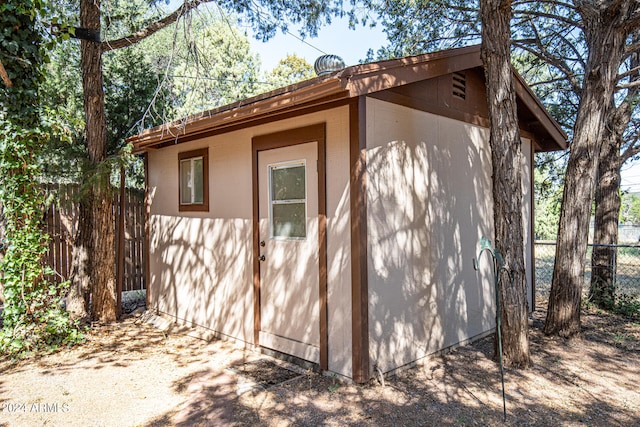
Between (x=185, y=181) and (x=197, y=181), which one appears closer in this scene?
(x=197, y=181)

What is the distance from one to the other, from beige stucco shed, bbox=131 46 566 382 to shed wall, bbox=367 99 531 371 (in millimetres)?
17

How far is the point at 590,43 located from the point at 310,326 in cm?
463

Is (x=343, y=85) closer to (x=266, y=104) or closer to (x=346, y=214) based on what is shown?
(x=266, y=104)

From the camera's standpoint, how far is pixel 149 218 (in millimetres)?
6293

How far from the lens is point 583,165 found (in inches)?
192

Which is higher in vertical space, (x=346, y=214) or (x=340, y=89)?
(x=340, y=89)

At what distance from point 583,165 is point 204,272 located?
462 cm

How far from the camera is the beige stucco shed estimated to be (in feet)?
11.6

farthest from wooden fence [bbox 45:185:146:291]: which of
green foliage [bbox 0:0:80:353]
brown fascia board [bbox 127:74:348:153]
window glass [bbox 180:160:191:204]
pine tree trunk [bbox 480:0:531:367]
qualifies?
pine tree trunk [bbox 480:0:531:367]

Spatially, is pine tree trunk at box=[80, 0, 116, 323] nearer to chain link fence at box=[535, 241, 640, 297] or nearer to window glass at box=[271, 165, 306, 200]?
window glass at box=[271, 165, 306, 200]

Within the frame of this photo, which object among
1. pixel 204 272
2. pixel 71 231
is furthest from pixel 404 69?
pixel 71 231

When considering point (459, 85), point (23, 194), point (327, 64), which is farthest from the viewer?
point (459, 85)

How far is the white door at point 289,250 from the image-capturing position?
3908 millimetres

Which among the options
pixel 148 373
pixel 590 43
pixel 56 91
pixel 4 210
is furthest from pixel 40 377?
pixel 590 43
